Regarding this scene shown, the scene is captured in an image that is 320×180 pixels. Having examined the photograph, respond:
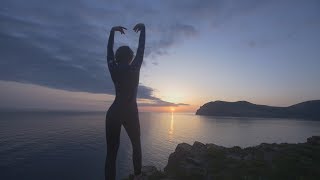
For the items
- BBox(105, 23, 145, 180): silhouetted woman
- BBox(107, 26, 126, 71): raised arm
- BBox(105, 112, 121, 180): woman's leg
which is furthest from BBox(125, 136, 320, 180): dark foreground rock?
BBox(107, 26, 126, 71): raised arm

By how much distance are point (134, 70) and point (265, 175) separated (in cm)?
1106

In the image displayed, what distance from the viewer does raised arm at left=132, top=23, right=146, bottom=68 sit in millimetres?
5282

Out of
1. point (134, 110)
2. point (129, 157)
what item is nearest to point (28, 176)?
point (129, 157)

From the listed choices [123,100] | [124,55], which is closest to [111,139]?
[123,100]

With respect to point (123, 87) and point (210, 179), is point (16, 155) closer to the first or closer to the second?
point (210, 179)

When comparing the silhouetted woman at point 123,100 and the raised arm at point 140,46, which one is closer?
the silhouetted woman at point 123,100

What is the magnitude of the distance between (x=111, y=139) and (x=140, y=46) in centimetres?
207

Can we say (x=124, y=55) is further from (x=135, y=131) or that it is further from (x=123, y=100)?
(x=135, y=131)

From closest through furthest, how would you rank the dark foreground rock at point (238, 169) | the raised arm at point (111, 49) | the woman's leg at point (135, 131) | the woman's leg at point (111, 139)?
the woman's leg at point (111, 139) < the woman's leg at point (135, 131) < the raised arm at point (111, 49) < the dark foreground rock at point (238, 169)

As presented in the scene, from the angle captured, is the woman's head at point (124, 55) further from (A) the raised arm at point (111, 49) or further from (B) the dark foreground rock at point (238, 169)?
(B) the dark foreground rock at point (238, 169)

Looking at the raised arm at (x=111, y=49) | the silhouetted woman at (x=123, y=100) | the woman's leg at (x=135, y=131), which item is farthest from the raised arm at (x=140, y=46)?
the woman's leg at (x=135, y=131)

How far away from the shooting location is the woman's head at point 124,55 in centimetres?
531

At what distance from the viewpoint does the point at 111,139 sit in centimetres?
518

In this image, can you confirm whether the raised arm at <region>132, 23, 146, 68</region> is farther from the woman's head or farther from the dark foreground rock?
the dark foreground rock
